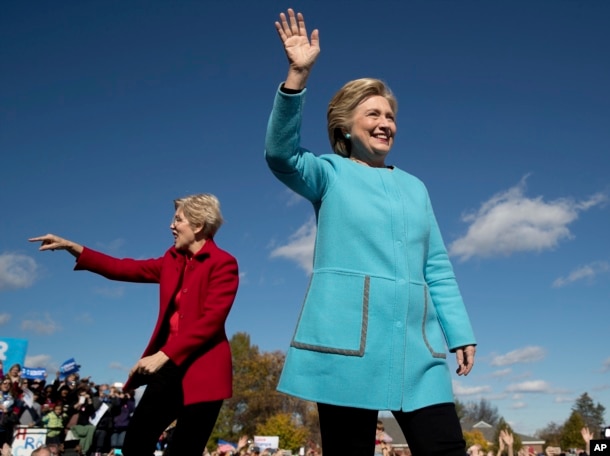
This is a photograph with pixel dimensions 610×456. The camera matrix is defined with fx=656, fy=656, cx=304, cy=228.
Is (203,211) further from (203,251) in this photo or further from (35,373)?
(35,373)

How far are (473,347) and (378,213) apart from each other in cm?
76

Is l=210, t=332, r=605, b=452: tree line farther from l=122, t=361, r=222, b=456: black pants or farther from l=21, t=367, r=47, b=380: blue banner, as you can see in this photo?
l=122, t=361, r=222, b=456: black pants

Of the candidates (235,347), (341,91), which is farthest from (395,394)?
(235,347)

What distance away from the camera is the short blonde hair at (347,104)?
309cm

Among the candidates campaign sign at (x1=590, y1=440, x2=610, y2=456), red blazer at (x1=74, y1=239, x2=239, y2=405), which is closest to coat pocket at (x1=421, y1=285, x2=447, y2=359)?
red blazer at (x1=74, y1=239, x2=239, y2=405)

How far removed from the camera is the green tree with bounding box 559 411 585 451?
2258 inches

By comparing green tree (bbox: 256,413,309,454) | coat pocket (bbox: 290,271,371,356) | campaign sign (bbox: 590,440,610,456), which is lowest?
coat pocket (bbox: 290,271,371,356)

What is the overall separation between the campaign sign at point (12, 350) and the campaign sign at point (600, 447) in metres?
13.4

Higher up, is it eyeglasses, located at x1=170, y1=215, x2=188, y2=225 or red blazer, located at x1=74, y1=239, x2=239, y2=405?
eyeglasses, located at x1=170, y1=215, x2=188, y2=225

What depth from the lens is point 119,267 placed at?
447 cm

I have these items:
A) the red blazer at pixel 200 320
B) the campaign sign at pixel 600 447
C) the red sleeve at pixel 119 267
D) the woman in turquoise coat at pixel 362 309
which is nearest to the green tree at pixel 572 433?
the campaign sign at pixel 600 447

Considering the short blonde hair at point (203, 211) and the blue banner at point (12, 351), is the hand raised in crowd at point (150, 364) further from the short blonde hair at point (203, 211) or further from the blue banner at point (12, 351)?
the blue banner at point (12, 351)

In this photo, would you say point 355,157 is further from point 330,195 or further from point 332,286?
point 332,286

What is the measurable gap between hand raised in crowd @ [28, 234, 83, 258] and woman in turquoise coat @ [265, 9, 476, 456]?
2228mm
